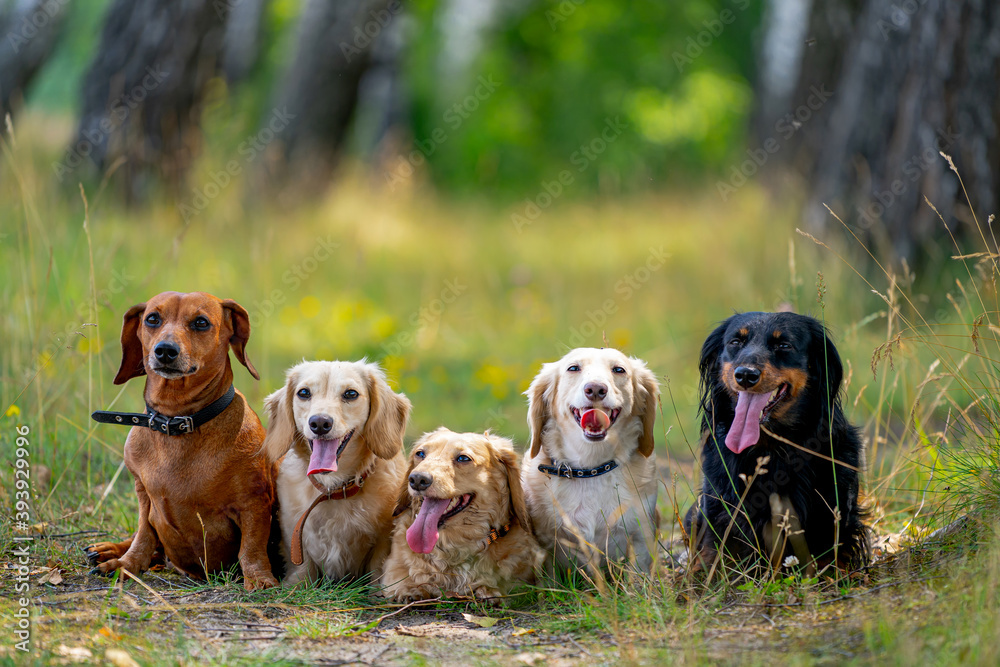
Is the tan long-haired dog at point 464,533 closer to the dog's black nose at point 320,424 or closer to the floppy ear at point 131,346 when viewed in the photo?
the dog's black nose at point 320,424

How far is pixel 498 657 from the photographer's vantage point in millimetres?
3020

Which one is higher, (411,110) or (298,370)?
(411,110)

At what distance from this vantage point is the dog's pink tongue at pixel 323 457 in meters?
3.49

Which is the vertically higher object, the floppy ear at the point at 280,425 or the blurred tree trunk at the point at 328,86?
the blurred tree trunk at the point at 328,86

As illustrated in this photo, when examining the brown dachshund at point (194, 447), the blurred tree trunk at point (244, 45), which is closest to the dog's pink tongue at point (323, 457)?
the brown dachshund at point (194, 447)

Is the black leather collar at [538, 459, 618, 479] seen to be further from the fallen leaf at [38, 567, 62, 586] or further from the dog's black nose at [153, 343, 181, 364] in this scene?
the fallen leaf at [38, 567, 62, 586]

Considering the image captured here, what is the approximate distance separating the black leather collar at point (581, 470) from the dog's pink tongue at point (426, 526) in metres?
0.49

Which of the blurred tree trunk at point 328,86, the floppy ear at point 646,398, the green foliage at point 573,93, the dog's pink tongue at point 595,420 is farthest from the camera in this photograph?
the green foliage at point 573,93

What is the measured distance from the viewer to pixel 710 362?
3.78 metres

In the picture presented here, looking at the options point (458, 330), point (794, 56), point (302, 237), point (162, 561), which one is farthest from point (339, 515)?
point (794, 56)

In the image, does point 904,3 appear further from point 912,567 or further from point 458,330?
point 912,567

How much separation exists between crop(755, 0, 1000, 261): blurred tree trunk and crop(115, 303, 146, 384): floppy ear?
4441mm

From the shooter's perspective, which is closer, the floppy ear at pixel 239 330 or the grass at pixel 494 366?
the grass at pixel 494 366

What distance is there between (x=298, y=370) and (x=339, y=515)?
0.62 m
